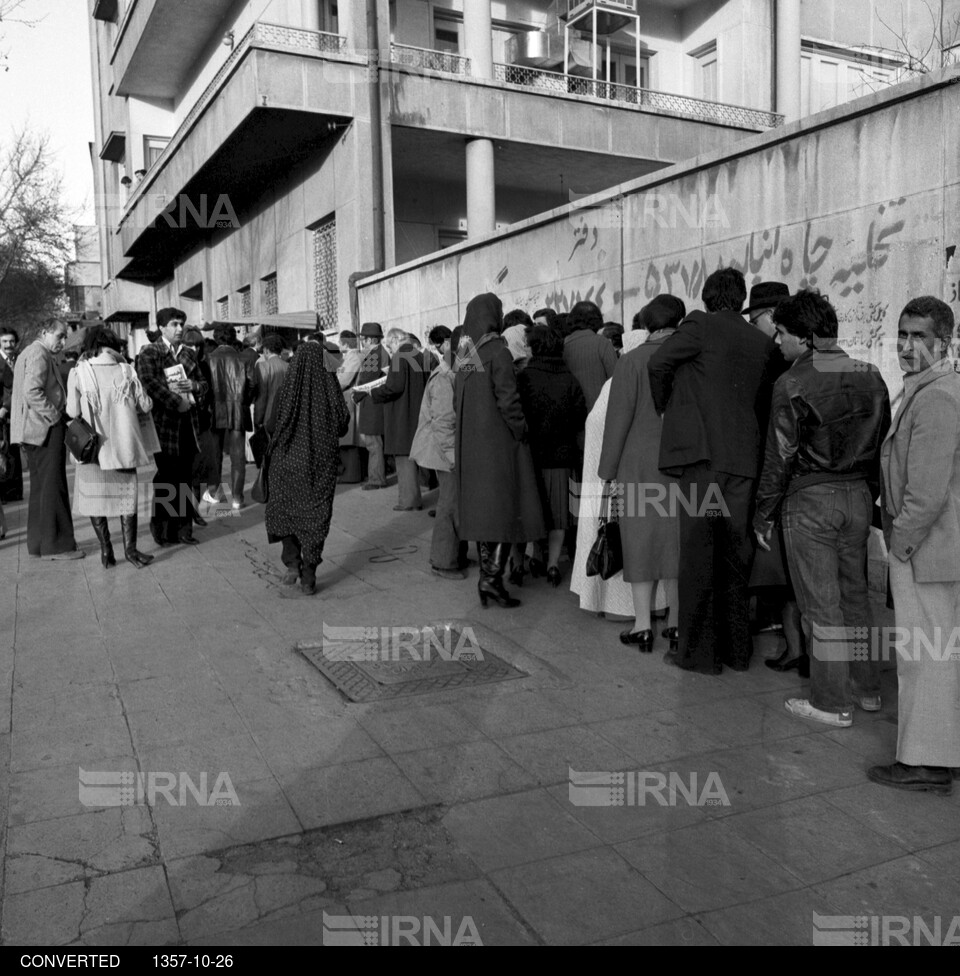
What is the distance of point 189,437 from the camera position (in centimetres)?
943

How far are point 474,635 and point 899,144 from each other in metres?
4.23

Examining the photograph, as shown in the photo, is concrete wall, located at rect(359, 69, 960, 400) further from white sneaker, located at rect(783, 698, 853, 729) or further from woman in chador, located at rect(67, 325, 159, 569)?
woman in chador, located at rect(67, 325, 159, 569)

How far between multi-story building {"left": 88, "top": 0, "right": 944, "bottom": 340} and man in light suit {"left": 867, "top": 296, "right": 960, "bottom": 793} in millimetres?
13810

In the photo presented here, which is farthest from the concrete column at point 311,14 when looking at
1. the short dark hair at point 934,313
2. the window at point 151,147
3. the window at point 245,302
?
the short dark hair at point 934,313

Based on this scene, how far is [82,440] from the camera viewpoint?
25.8 feet

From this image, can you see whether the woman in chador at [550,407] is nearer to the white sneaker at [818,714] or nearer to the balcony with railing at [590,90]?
the white sneaker at [818,714]

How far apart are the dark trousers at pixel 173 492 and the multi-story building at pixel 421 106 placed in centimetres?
813

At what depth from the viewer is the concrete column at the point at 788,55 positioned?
21844 millimetres

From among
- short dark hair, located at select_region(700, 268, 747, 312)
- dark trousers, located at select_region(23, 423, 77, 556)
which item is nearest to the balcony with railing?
dark trousers, located at select_region(23, 423, 77, 556)

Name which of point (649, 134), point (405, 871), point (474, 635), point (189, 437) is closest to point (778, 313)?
point (474, 635)

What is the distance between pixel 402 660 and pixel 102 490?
147 inches
